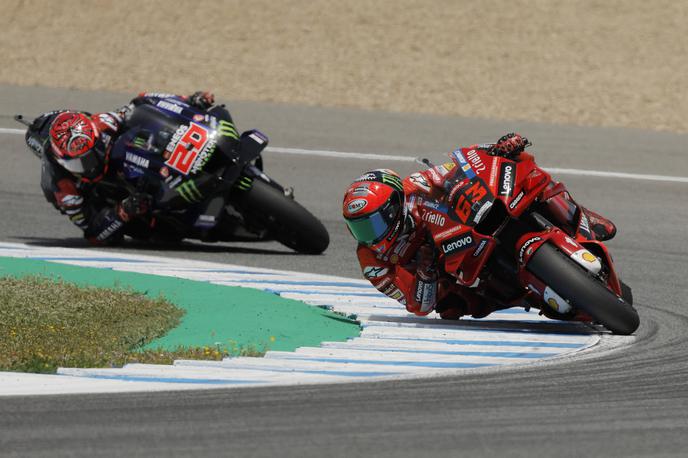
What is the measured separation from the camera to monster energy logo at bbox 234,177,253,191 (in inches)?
539

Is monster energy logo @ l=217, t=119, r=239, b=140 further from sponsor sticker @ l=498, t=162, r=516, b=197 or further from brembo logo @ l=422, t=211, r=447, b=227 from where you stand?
sponsor sticker @ l=498, t=162, r=516, b=197

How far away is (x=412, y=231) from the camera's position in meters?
10.4

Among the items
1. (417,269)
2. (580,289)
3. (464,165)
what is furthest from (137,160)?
(580,289)

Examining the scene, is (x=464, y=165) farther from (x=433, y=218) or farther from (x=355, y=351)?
(x=355, y=351)

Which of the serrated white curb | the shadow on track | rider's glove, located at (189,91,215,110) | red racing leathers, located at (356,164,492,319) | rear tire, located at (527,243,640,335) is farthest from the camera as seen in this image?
the shadow on track

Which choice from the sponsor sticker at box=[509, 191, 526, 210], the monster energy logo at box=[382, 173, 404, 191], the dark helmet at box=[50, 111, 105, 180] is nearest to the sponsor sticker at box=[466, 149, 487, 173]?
the sponsor sticker at box=[509, 191, 526, 210]

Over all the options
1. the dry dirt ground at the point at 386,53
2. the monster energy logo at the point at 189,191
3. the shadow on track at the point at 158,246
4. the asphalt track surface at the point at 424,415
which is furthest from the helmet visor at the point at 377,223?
the dry dirt ground at the point at 386,53

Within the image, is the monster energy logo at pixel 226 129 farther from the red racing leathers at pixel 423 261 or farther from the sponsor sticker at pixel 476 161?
the sponsor sticker at pixel 476 161

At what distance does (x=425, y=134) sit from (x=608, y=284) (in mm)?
10931

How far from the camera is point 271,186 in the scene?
13867 millimetres

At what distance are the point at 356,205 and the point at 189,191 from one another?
12.6ft

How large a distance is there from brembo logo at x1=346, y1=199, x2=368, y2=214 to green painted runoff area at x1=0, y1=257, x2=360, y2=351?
2.66 feet

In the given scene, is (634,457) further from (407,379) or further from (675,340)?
(675,340)

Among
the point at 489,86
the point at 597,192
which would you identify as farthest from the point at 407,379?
the point at 489,86
